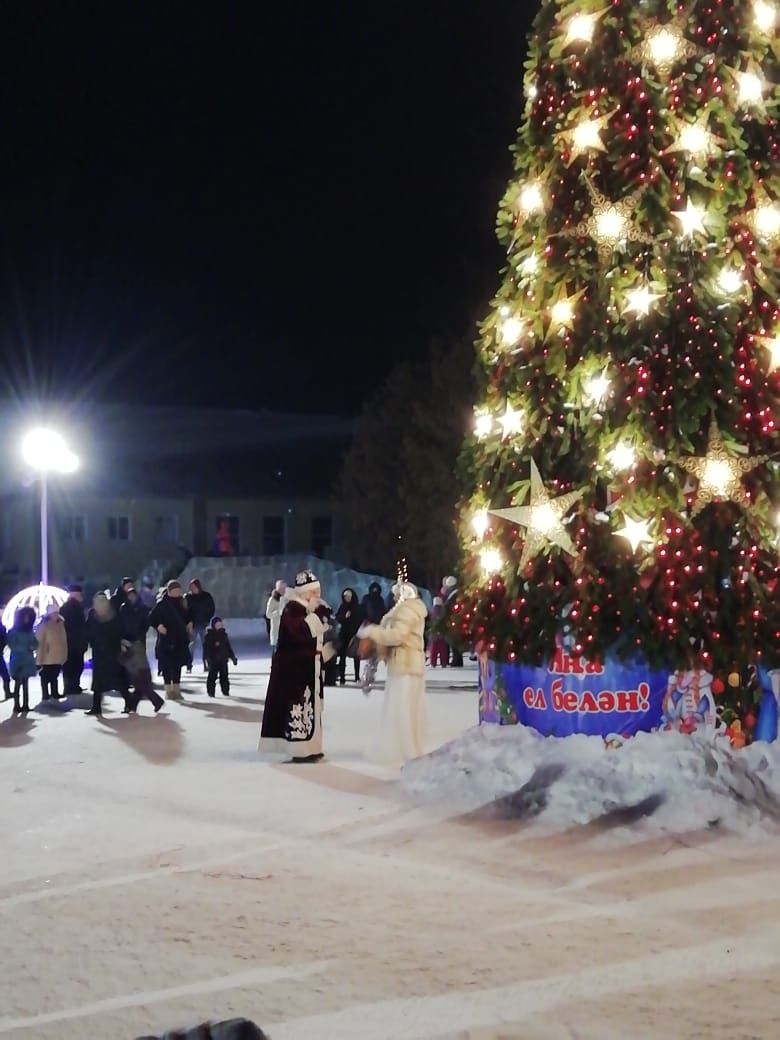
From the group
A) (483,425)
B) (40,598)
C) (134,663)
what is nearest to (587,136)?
(483,425)

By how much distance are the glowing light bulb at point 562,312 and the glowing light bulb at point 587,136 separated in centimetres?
125

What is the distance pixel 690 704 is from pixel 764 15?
549 cm

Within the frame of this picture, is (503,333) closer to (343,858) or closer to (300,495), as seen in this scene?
(343,858)

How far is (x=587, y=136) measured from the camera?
1005cm

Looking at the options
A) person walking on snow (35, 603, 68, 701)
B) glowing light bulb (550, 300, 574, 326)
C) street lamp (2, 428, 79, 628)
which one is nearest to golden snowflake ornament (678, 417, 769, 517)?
glowing light bulb (550, 300, 574, 326)

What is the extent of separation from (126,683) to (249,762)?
5.23 metres

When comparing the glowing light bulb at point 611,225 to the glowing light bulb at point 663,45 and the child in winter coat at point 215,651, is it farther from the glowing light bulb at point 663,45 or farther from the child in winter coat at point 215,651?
the child in winter coat at point 215,651

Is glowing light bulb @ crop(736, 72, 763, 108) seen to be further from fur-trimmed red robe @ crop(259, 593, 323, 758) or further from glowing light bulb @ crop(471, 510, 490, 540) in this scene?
fur-trimmed red robe @ crop(259, 593, 323, 758)

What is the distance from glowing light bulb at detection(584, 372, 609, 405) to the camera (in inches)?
390

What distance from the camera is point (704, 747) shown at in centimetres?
924

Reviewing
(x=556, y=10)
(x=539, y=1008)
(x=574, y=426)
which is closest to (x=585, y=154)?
(x=556, y=10)

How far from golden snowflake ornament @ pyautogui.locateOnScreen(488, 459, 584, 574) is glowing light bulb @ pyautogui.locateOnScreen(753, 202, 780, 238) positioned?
2.49 metres

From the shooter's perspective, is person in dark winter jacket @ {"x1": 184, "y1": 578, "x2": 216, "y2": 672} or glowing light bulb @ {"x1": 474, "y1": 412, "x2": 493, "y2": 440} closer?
glowing light bulb @ {"x1": 474, "y1": 412, "x2": 493, "y2": 440}

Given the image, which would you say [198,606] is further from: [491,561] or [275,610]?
[491,561]
